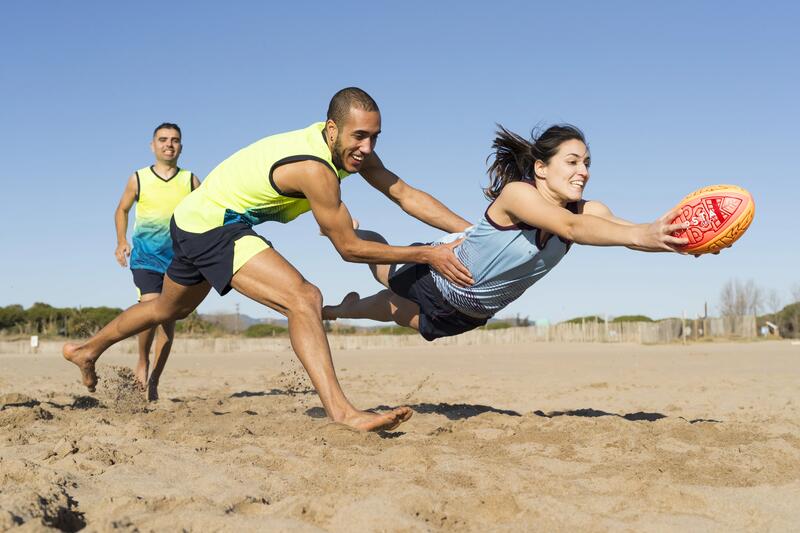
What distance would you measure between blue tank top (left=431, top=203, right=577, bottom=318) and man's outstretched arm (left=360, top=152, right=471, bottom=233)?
2.32ft

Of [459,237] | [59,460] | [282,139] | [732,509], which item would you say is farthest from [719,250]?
[59,460]

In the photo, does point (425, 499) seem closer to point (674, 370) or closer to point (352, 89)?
point (352, 89)

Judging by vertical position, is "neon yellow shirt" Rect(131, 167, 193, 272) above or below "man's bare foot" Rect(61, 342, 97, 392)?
above

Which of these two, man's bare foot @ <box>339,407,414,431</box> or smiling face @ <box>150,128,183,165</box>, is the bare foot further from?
man's bare foot @ <box>339,407,414,431</box>

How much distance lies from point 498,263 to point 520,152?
0.74 m

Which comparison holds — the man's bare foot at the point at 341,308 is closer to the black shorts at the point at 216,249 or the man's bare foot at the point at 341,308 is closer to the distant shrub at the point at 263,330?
the black shorts at the point at 216,249

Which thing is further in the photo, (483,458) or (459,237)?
(459,237)

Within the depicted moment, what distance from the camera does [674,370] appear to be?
516 inches

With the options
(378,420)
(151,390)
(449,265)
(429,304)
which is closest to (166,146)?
(151,390)

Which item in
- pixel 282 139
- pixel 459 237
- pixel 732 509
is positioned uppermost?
pixel 282 139

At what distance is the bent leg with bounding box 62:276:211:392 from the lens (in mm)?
5758

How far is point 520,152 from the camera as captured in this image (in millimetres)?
5121

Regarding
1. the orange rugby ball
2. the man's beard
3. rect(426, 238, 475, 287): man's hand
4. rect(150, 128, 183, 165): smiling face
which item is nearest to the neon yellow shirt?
rect(150, 128, 183, 165): smiling face

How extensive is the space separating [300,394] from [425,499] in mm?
5554
